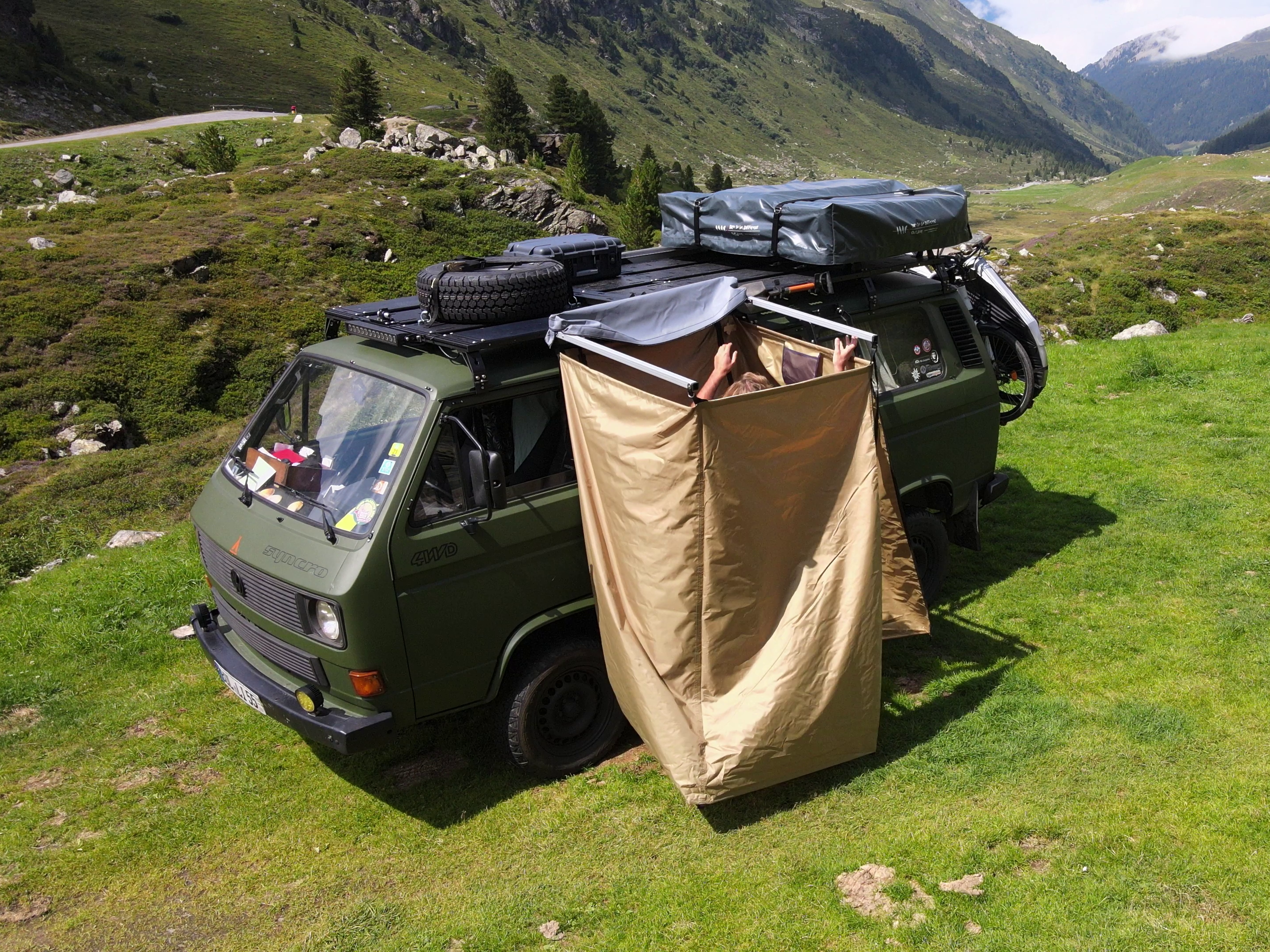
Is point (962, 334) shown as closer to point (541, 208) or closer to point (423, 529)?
point (423, 529)

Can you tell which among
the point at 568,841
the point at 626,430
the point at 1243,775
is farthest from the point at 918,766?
the point at 626,430

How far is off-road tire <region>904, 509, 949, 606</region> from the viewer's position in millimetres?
7590

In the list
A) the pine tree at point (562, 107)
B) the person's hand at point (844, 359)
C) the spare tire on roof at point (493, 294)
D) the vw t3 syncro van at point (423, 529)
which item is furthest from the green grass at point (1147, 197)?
the vw t3 syncro van at point (423, 529)

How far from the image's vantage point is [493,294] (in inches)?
232

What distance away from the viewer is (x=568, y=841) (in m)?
5.38

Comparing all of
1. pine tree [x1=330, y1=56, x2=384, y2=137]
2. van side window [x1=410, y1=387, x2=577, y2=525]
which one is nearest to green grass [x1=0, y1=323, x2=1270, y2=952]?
van side window [x1=410, y1=387, x2=577, y2=525]

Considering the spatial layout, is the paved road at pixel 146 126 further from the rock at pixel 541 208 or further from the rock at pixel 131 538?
the rock at pixel 131 538

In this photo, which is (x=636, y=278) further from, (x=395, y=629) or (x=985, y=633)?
(x=985, y=633)

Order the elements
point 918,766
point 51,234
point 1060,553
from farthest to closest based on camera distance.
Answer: point 51,234, point 1060,553, point 918,766

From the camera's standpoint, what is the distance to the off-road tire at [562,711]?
5.72m

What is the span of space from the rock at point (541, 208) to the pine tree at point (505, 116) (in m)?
13.4

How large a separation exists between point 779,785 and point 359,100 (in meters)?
50.4

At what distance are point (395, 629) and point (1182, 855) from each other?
14.7ft

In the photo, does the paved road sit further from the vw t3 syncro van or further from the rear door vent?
the rear door vent
